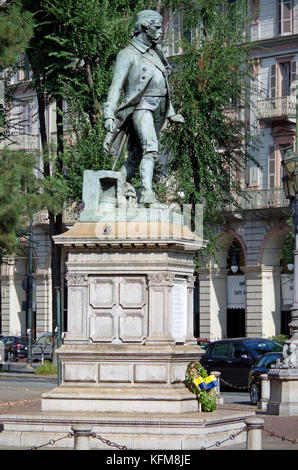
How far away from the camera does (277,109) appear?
4966 cm

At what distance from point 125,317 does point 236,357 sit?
1689cm

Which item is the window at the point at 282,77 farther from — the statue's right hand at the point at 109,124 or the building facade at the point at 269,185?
the statue's right hand at the point at 109,124

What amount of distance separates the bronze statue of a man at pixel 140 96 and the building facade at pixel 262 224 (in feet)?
105

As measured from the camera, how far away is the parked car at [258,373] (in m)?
26.1

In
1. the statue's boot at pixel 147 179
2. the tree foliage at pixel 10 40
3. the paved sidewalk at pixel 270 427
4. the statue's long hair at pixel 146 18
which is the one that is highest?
the tree foliage at pixel 10 40

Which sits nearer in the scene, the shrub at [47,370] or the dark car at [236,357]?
the dark car at [236,357]

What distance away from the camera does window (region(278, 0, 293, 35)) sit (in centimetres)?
4994

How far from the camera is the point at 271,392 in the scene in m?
22.8

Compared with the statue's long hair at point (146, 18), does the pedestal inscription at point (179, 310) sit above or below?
below

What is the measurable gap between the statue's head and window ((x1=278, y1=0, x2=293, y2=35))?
114 feet

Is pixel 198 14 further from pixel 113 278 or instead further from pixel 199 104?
pixel 113 278

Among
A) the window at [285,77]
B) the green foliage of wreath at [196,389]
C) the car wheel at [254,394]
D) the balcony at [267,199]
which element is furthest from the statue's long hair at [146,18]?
the window at [285,77]
